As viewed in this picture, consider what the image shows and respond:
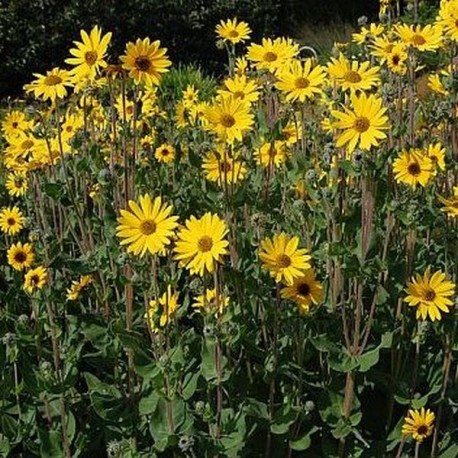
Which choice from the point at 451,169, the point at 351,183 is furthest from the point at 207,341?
the point at 451,169

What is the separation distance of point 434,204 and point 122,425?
148 cm

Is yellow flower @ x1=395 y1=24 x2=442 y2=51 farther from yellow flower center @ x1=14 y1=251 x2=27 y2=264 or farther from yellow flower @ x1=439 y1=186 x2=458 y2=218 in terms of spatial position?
yellow flower center @ x1=14 y1=251 x2=27 y2=264

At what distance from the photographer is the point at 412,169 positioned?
3154 mm

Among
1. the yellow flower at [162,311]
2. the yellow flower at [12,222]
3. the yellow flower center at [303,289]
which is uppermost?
the yellow flower at [12,222]

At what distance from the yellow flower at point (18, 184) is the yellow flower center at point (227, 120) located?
157 centimetres

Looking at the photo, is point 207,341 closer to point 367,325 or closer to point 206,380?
point 206,380

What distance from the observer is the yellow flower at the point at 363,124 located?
9.66 feet

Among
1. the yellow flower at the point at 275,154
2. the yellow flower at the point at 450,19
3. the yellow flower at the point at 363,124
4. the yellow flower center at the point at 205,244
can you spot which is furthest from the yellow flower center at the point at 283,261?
the yellow flower at the point at 450,19

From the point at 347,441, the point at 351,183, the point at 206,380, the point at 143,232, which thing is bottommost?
the point at 347,441

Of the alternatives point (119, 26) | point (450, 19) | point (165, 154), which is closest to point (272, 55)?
point (450, 19)

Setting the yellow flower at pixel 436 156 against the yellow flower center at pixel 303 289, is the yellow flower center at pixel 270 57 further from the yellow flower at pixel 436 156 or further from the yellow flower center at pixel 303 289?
the yellow flower center at pixel 303 289

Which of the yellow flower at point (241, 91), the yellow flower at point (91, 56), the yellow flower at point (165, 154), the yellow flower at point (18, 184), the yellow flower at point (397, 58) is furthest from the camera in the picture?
the yellow flower at point (18, 184)

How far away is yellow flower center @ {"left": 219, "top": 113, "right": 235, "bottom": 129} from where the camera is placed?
10.5ft

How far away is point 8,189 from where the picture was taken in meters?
4.86
